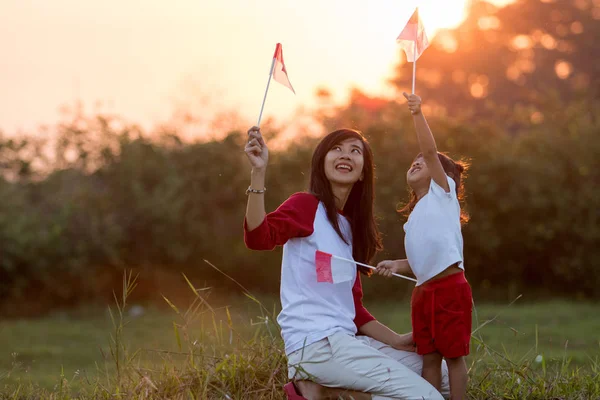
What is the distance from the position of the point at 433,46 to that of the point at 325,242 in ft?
84.6

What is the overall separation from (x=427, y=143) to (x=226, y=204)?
10.6 m

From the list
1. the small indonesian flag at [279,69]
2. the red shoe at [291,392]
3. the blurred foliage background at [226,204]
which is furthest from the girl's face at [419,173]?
the blurred foliage background at [226,204]

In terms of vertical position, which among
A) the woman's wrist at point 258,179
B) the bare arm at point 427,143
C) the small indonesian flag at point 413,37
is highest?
the small indonesian flag at point 413,37

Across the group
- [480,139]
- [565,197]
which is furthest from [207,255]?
[565,197]

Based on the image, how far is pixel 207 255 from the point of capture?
14.1m

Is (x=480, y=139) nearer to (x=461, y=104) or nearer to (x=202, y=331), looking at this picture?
(x=202, y=331)

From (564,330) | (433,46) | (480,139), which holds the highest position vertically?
(433,46)

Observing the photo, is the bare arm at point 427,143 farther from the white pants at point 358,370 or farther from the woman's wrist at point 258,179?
the white pants at point 358,370

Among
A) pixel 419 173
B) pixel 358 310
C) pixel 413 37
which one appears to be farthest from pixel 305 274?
pixel 413 37

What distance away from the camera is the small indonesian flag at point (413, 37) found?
14.0 ft

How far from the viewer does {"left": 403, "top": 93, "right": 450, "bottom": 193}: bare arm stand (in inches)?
149

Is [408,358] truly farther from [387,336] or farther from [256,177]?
[256,177]

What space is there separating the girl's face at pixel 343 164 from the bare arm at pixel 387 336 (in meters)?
0.78

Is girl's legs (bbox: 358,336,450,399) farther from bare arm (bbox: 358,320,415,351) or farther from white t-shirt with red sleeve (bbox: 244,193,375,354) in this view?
white t-shirt with red sleeve (bbox: 244,193,375,354)
